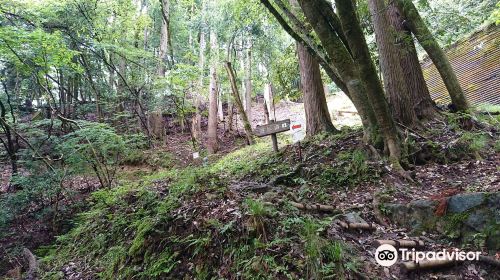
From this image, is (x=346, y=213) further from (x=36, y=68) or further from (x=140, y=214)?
(x=36, y=68)

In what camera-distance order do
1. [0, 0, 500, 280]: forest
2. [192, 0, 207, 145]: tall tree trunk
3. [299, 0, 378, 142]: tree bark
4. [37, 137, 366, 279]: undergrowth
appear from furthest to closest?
1. [192, 0, 207, 145]: tall tree trunk
2. [299, 0, 378, 142]: tree bark
3. [0, 0, 500, 280]: forest
4. [37, 137, 366, 279]: undergrowth

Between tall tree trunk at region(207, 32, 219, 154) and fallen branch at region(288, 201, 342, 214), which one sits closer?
fallen branch at region(288, 201, 342, 214)

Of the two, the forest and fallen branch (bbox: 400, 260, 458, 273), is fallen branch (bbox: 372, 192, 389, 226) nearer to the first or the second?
the forest

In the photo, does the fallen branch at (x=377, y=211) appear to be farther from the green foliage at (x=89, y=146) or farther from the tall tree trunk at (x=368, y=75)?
the green foliage at (x=89, y=146)

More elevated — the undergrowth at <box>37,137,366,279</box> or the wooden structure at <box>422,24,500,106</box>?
the wooden structure at <box>422,24,500,106</box>

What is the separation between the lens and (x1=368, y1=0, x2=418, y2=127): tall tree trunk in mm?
5855

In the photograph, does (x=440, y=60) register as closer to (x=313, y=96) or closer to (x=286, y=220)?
(x=313, y=96)

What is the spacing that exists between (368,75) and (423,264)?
273 centimetres

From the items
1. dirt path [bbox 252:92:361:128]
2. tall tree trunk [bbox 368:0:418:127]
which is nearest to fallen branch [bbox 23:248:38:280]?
tall tree trunk [bbox 368:0:418:127]

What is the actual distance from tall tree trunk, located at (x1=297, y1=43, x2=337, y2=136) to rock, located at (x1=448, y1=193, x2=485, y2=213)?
13.5 feet

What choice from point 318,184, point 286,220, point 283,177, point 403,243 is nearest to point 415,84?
point 318,184

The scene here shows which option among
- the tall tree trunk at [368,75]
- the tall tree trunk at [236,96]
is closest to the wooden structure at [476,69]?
the tall tree trunk at [368,75]

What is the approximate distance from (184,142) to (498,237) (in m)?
13.8

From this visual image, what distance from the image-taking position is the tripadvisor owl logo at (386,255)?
2.90 metres
